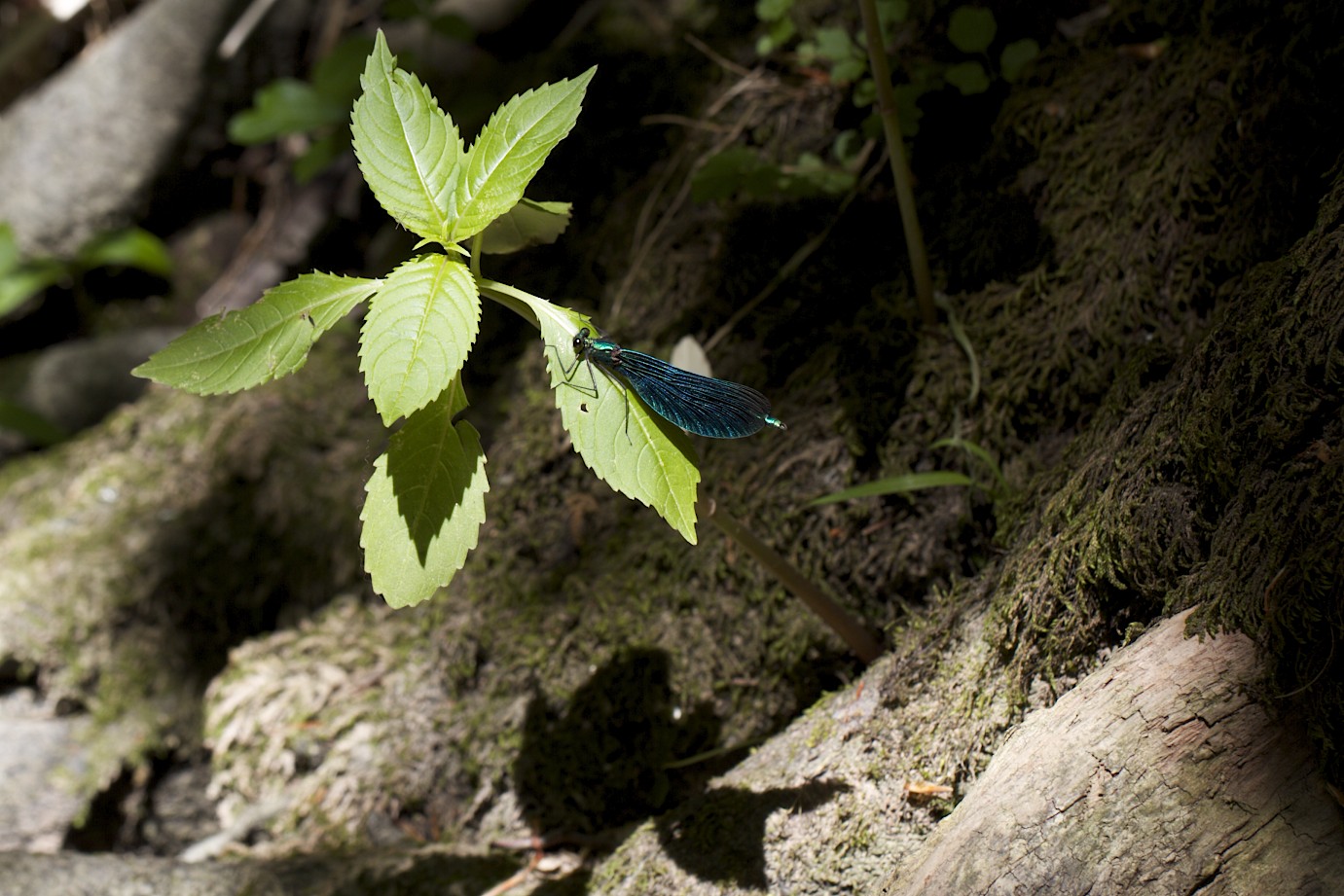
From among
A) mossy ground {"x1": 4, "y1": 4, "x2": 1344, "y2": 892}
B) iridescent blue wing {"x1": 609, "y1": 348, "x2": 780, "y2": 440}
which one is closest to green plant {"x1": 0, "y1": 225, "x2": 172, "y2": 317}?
mossy ground {"x1": 4, "y1": 4, "x2": 1344, "y2": 892}

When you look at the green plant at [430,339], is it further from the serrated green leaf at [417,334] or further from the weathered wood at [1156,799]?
the weathered wood at [1156,799]

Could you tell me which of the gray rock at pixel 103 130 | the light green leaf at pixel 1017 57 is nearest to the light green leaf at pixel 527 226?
the light green leaf at pixel 1017 57

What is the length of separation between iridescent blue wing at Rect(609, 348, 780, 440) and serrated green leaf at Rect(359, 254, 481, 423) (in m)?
0.27

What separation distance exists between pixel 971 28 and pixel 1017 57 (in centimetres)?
15

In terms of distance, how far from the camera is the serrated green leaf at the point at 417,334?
51.4 inches

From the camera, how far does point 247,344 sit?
1436mm

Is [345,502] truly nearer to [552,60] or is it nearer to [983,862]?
[552,60]

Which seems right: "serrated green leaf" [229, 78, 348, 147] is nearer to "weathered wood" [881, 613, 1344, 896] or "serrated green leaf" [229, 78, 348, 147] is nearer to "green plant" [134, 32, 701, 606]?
"green plant" [134, 32, 701, 606]

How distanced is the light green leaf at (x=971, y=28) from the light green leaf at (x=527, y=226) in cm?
124

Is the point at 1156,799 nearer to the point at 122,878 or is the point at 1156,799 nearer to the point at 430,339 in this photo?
the point at 430,339

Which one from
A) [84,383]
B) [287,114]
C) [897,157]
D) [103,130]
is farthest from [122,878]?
[103,130]

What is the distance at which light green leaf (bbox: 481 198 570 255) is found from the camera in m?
1.73

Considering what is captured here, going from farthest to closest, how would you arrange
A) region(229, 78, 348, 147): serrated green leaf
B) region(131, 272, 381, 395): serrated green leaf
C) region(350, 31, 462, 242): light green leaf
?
region(229, 78, 348, 147): serrated green leaf, region(350, 31, 462, 242): light green leaf, region(131, 272, 381, 395): serrated green leaf

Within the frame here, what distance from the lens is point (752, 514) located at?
228cm
